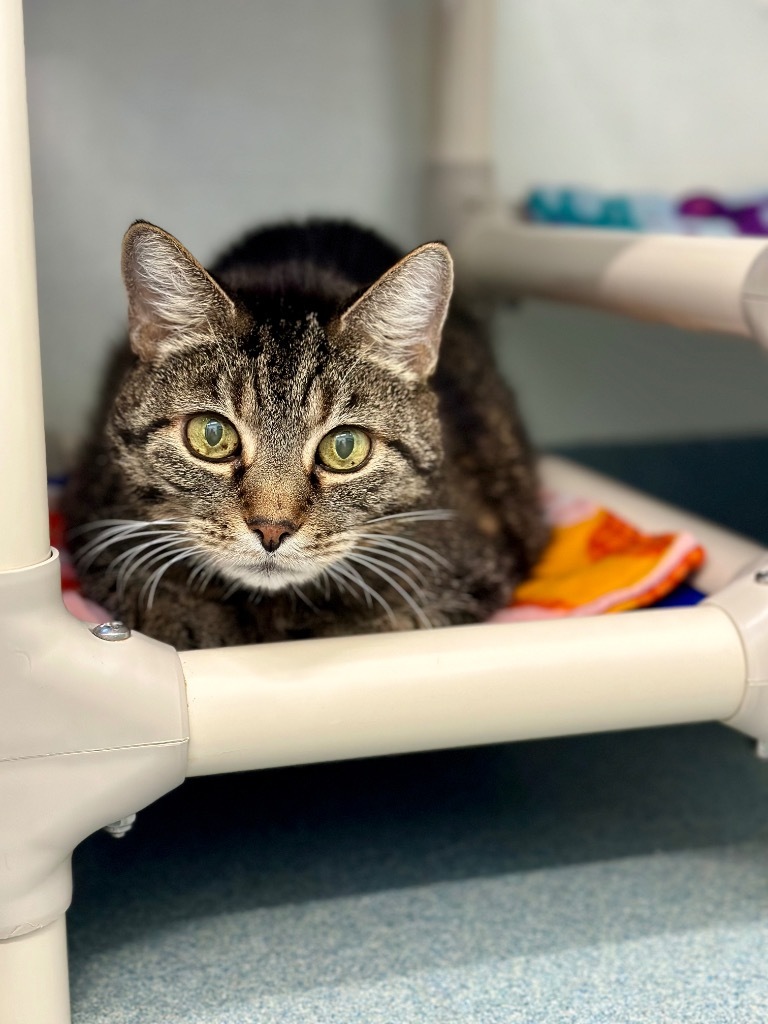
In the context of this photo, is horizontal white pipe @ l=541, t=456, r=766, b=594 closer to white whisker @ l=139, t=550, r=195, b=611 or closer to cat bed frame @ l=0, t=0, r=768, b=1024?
cat bed frame @ l=0, t=0, r=768, b=1024

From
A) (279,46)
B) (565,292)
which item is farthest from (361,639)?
(279,46)

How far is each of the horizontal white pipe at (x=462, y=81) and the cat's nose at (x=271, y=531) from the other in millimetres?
1226

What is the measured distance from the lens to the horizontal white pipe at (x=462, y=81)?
6.21 feet

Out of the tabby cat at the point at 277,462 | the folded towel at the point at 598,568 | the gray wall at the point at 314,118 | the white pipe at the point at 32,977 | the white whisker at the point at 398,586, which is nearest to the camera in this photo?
the white pipe at the point at 32,977

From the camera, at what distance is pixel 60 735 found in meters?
0.86

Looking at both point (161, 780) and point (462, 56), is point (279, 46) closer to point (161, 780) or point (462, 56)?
point (462, 56)

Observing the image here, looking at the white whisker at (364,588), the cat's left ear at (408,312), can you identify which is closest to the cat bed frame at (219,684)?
the white whisker at (364,588)

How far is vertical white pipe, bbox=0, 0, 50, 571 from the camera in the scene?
0.77 m

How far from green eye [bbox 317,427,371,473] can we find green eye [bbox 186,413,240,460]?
8 cm

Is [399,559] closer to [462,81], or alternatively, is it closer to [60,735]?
[60,735]

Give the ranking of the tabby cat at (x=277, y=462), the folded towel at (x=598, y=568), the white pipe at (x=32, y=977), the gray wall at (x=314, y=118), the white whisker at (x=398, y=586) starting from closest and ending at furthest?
the white pipe at (x=32, y=977)
the tabby cat at (x=277, y=462)
the white whisker at (x=398, y=586)
the folded towel at (x=598, y=568)
the gray wall at (x=314, y=118)

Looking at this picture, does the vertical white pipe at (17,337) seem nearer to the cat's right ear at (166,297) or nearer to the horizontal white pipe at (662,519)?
the cat's right ear at (166,297)

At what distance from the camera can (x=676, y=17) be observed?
2.04 meters

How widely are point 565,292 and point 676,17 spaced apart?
2.76 ft
